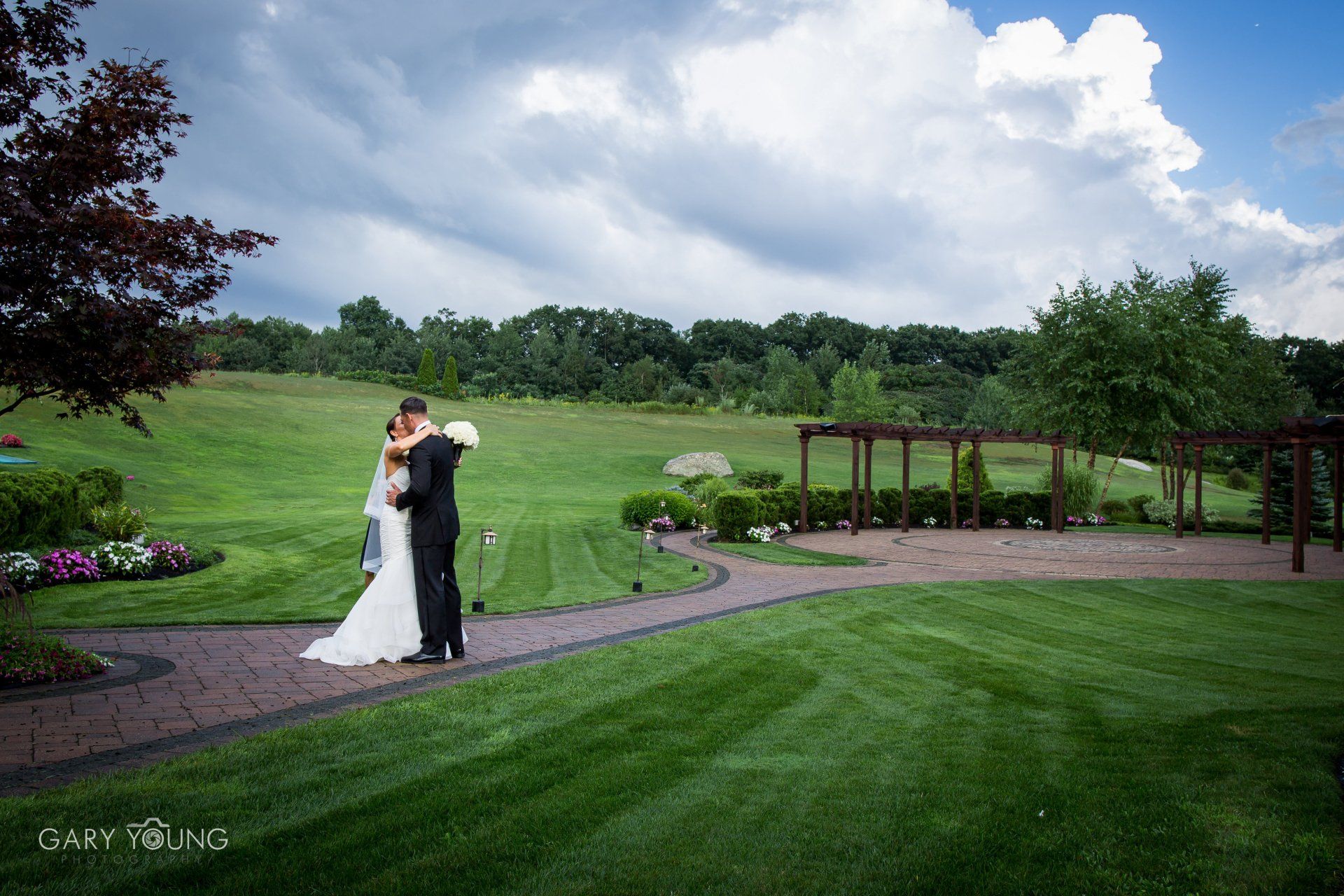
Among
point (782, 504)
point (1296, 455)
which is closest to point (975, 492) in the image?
point (782, 504)

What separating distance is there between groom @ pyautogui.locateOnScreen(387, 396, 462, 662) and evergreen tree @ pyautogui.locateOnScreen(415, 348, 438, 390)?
52.0 meters

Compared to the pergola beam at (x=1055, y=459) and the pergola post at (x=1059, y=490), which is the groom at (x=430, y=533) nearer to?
the pergola beam at (x=1055, y=459)

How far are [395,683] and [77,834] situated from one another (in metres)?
2.68

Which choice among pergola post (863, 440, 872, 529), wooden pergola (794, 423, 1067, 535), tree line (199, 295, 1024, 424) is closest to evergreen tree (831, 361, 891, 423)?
tree line (199, 295, 1024, 424)

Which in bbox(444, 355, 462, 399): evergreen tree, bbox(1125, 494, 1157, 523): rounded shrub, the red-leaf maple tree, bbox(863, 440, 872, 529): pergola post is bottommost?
bbox(1125, 494, 1157, 523): rounded shrub

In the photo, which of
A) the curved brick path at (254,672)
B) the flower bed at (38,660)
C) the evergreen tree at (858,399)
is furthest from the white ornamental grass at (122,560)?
the evergreen tree at (858,399)

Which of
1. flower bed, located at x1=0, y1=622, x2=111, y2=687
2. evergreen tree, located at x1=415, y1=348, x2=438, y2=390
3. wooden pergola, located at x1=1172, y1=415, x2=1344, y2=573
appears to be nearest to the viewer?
flower bed, located at x1=0, y1=622, x2=111, y2=687

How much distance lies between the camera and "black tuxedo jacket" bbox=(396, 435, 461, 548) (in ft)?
20.4

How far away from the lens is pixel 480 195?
2180cm

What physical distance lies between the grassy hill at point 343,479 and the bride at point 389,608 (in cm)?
218

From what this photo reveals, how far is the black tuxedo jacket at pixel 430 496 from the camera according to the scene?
621cm

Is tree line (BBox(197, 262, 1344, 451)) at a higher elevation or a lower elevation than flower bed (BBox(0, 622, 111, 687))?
higher

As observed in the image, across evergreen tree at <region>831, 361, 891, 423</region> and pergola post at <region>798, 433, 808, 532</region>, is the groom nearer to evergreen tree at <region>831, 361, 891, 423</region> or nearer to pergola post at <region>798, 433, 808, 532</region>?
pergola post at <region>798, 433, 808, 532</region>

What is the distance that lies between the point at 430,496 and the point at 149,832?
3370mm
